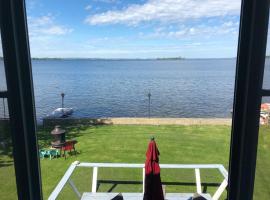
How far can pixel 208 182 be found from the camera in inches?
202

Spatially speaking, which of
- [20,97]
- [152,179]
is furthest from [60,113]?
[20,97]

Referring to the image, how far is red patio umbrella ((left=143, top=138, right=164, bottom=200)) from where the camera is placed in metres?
2.41

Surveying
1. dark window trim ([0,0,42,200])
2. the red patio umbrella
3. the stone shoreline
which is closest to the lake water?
the stone shoreline

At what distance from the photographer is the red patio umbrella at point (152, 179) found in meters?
2.41

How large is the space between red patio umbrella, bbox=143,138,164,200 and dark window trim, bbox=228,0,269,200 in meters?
1.34

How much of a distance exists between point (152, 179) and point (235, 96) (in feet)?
5.26

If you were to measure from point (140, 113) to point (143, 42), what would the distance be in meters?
27.1

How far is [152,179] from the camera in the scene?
2480 mm

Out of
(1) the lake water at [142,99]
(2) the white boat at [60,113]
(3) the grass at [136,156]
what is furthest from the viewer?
(1) the lake water at [142,99]

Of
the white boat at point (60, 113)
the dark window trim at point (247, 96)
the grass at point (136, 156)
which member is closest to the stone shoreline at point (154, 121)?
the grass at point (136, 156)

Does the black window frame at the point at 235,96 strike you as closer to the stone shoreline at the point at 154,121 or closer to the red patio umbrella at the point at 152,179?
the red patio umbrella at the point at 152,179

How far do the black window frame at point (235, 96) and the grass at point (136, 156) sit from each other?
6cm

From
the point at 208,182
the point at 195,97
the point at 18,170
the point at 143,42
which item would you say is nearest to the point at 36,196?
the point at 18,170

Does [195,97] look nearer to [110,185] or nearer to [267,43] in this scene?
[110,185]
